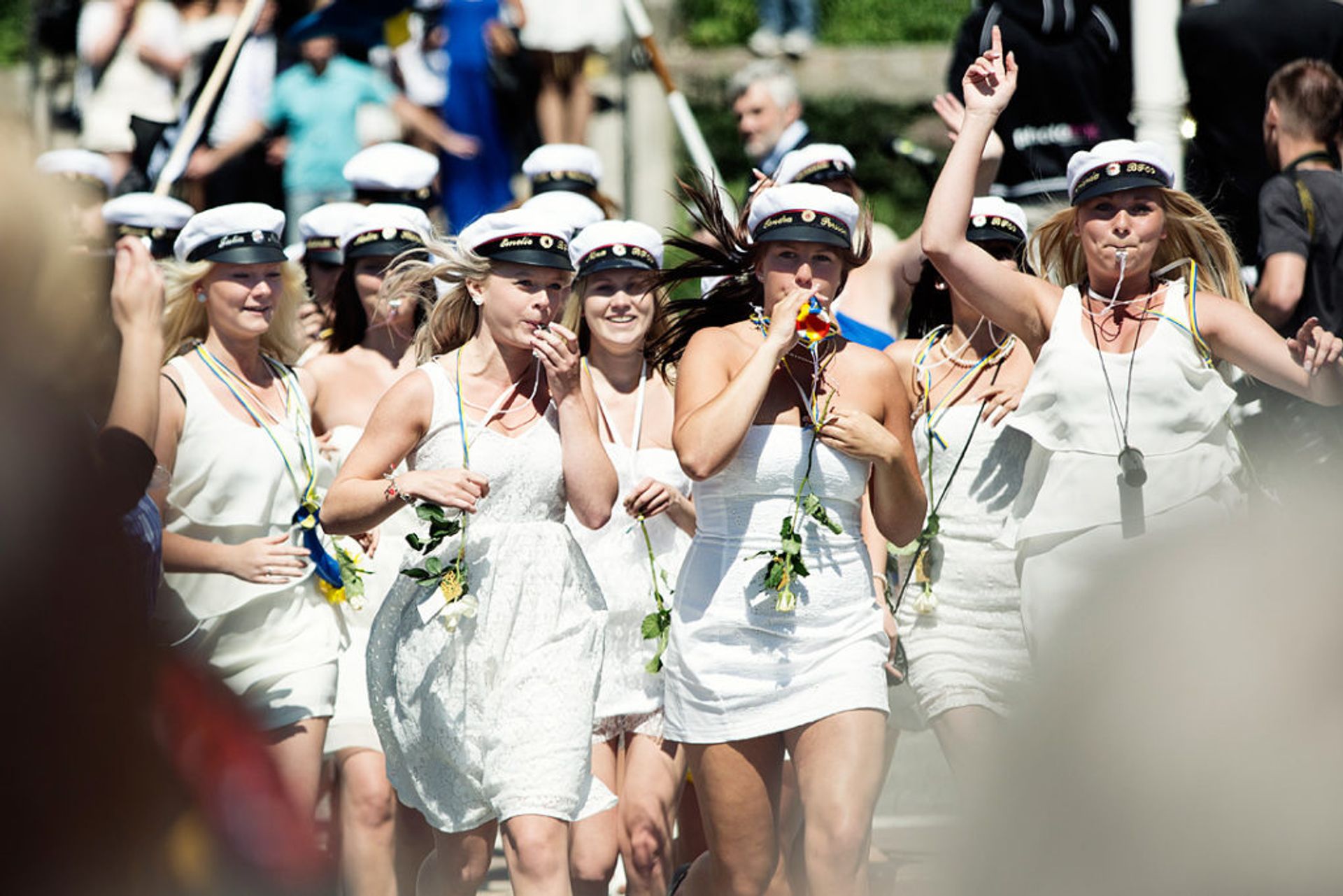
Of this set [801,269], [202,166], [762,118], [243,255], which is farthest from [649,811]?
[202,166]

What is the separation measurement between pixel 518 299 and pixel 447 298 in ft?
1.45

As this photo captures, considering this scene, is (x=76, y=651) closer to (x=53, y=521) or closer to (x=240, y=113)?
(x=53, y=521)

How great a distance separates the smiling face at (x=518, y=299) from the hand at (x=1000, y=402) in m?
1.41

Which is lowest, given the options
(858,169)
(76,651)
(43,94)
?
(858,169)

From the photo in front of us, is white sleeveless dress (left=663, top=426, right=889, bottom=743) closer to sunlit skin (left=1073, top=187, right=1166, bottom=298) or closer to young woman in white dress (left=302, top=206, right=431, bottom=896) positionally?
sunlit skin (left=1073, top=187, right=1166, bottom=298)

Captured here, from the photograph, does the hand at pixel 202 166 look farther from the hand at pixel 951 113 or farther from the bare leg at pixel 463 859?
the bare leg at pixel 463 859

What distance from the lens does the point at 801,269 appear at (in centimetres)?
536

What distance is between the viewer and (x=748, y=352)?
5.35m

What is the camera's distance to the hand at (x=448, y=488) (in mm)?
5008

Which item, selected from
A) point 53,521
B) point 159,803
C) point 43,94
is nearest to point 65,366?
point 53,521

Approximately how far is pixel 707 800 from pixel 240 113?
5991mm

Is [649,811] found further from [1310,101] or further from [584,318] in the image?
[1310,101]

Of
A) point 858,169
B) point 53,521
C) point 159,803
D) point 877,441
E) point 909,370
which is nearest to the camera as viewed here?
point 53,521

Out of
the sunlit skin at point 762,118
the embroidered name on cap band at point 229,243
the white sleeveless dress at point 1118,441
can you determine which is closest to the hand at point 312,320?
the embroidered name on cap band at point 229,243
